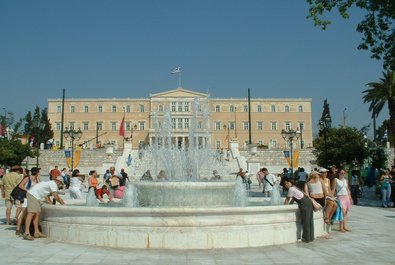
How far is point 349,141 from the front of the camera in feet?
117

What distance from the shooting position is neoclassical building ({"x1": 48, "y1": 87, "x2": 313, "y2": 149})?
3467 inches

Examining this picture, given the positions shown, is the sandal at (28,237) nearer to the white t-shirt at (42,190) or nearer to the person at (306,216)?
the white t-shirt at (42,190)

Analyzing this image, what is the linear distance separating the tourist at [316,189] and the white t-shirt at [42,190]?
5.17 metres

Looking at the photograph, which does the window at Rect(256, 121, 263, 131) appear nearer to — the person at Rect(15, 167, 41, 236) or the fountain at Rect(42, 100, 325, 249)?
the person at Rect(15, 167, 41, 236)

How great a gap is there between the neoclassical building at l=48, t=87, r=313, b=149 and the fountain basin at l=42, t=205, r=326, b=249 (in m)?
78.9

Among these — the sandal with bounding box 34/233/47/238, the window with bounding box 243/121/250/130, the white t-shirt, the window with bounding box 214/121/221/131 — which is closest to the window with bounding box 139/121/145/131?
the window with bounding box 214/121/221/131

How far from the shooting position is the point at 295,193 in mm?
8242

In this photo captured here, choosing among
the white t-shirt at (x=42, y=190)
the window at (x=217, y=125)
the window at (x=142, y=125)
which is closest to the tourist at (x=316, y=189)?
the white t-shirt at (x=42, y=190)

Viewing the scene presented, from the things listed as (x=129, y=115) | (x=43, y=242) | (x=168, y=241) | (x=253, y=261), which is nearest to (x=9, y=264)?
(x=43, y=242)

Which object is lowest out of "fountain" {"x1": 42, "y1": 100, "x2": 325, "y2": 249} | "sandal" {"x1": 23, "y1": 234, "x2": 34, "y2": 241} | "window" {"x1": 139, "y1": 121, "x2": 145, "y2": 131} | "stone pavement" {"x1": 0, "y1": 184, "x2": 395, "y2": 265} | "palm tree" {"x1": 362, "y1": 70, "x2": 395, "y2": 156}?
"stone pavement" {"x1": 0, "y1": 184, "x2": 395, "y2": 265}

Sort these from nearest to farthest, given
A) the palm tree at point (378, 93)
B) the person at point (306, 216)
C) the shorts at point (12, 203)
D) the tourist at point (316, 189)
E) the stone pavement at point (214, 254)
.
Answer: the stone pavement at point (214, 254)
the person at point (306, 216)
the tourist at point (316, 189)
the shorts at point (12, 203)
the palm tree at point (378, 93)

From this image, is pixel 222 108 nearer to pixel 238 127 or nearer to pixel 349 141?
pixel 238 127

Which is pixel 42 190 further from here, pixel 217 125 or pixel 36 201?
pixel 217 125

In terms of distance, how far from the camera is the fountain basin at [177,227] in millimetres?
7172
